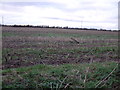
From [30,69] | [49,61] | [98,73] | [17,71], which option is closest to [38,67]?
[30,69]

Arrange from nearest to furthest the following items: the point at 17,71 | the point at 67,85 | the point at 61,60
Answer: the point at 67,85 < the point at 17,71 < the point at 61,60

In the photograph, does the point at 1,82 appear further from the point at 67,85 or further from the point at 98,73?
the point at 98,73

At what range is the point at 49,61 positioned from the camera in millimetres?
9273

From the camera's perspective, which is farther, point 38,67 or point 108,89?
point 38,67

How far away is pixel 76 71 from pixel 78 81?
81 cm

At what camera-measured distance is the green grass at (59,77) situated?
6351 millimetres

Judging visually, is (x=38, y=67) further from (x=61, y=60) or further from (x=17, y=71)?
(x=61, y=60)

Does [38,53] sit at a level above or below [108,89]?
above

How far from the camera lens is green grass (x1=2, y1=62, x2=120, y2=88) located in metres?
6.35

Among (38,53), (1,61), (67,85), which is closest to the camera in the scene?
(67,85)

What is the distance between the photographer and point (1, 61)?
28.6 feet

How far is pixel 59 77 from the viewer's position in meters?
6.88

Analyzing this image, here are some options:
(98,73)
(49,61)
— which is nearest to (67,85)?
(98,73)

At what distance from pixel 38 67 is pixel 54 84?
1.69 meters
